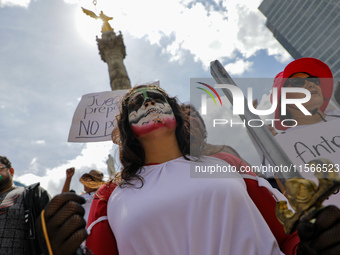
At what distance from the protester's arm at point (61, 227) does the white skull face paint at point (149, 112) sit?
1.03 meters

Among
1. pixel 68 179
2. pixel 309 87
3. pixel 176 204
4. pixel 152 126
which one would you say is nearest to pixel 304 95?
pixel 309 87

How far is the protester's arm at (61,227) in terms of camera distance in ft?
4.27

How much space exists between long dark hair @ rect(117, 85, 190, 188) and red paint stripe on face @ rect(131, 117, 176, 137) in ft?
0.44

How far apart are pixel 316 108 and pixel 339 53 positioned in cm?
7701

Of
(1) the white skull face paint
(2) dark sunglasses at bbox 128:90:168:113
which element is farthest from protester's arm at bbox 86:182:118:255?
(2) dark sunglasses at bbox 128:90:168:113

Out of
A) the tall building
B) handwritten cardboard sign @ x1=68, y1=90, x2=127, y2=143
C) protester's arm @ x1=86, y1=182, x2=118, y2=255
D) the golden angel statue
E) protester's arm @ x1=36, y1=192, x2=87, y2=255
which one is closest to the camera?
protester's arm @ x1=36, y1=192, x2=87, y2=255

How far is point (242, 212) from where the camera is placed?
5.60 feet

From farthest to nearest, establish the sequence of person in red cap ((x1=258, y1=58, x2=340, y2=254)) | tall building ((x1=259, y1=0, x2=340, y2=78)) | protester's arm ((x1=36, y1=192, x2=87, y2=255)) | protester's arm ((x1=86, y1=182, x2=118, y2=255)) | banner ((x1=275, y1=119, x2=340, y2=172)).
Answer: tall building ((x1=259, y1=0, x2=340, y2=78)) < person in red cap ((x1=258, y1=58, x2=340, y2=254)) < banner ((x1=275, y1=119, x2=340, y2=172)) < protester's arm ((x1=86, y1=182, x2=118, y2=255)) < protester's arm ((x1=36, y1=192, x2=87, y2=255))

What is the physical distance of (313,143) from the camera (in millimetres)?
2146

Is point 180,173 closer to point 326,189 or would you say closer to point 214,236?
point 214,236

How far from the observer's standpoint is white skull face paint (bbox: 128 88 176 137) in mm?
2281

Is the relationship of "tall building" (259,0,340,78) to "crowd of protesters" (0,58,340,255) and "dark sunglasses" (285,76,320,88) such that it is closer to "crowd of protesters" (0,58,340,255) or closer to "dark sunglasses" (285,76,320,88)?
"dark sunglasses" (285,76,320,88)

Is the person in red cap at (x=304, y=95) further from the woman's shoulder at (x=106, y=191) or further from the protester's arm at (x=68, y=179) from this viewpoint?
the protester's arm at (x=68, y=179)

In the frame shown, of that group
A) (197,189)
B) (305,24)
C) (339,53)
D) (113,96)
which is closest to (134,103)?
(197,189)
